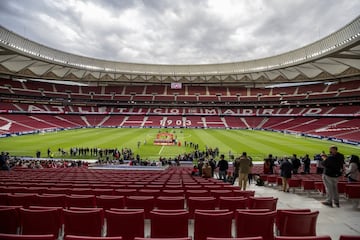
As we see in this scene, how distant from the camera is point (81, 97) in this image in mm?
73562

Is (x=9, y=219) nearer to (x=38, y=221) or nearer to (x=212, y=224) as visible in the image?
(x=38, y=221)

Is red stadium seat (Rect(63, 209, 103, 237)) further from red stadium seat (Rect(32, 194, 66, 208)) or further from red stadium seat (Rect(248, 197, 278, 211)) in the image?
red stadium seat (Rect(248, 197, 278, 211))

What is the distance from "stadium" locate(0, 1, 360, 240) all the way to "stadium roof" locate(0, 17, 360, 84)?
333 mm

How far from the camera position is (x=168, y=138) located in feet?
124

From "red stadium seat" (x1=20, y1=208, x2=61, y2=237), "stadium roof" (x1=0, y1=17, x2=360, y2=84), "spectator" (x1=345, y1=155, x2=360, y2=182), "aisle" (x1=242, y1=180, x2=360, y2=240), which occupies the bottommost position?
"aisle" (x1=242, y1=180, x2=360, y2=240)

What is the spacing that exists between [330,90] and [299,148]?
1518 inches

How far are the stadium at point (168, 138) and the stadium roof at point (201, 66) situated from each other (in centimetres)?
33

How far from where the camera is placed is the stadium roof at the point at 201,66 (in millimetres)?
41300

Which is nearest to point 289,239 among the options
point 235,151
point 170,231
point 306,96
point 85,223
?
point 170,231

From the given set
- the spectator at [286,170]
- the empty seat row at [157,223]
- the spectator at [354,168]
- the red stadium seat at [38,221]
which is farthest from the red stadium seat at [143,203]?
the spectator at [354,168]

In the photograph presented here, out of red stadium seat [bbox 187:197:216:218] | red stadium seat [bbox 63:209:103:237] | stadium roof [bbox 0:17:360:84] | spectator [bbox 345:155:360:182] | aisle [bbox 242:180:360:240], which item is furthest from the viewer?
stadium roof [bbox 0:17:360:84]

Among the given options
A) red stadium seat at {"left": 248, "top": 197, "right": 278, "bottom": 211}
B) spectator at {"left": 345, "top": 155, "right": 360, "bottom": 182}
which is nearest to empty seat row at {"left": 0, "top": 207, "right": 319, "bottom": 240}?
red stadium seat at {"left": 248, "top": 197, "right": 278, "bottom": 211}

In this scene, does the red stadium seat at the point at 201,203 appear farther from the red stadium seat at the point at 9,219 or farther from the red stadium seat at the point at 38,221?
the red stadium seat at the point at 9,219

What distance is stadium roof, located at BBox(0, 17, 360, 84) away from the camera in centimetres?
4130
